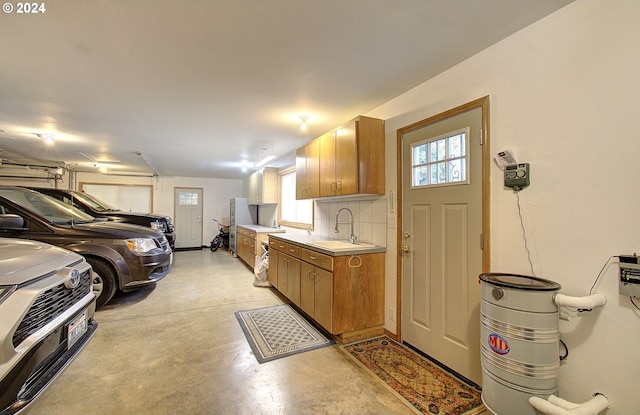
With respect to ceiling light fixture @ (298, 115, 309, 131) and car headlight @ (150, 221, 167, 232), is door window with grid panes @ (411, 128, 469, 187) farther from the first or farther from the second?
car headlight @ (150, 221, 167, 232)

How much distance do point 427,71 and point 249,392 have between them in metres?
2.77

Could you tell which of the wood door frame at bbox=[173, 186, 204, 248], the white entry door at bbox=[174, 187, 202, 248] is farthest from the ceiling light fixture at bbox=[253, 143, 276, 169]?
the white entry door at bbox=[174, 187, 202, 248]

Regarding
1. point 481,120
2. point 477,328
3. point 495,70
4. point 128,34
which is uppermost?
point 128,34

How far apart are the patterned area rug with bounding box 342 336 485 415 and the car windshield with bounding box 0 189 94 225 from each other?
3775mm

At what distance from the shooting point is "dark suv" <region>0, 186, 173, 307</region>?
9.90 feet

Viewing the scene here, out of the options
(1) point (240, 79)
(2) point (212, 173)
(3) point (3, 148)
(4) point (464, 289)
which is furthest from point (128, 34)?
(2) point (212, 173)

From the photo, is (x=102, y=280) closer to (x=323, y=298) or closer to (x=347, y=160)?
(x=323, y=298)

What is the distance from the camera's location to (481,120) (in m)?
1.86

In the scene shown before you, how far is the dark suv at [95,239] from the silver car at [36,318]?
1.59 m

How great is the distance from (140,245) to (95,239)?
468 mm

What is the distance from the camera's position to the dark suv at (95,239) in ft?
9.90

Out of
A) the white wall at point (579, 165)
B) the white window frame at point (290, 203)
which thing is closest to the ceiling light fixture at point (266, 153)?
the white window frame at point (290, 203)

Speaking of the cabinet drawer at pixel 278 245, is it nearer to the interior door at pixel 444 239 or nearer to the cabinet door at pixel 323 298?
the cabinet door at pixel 323 298

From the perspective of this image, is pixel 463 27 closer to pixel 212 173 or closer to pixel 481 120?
pixel 481 120
